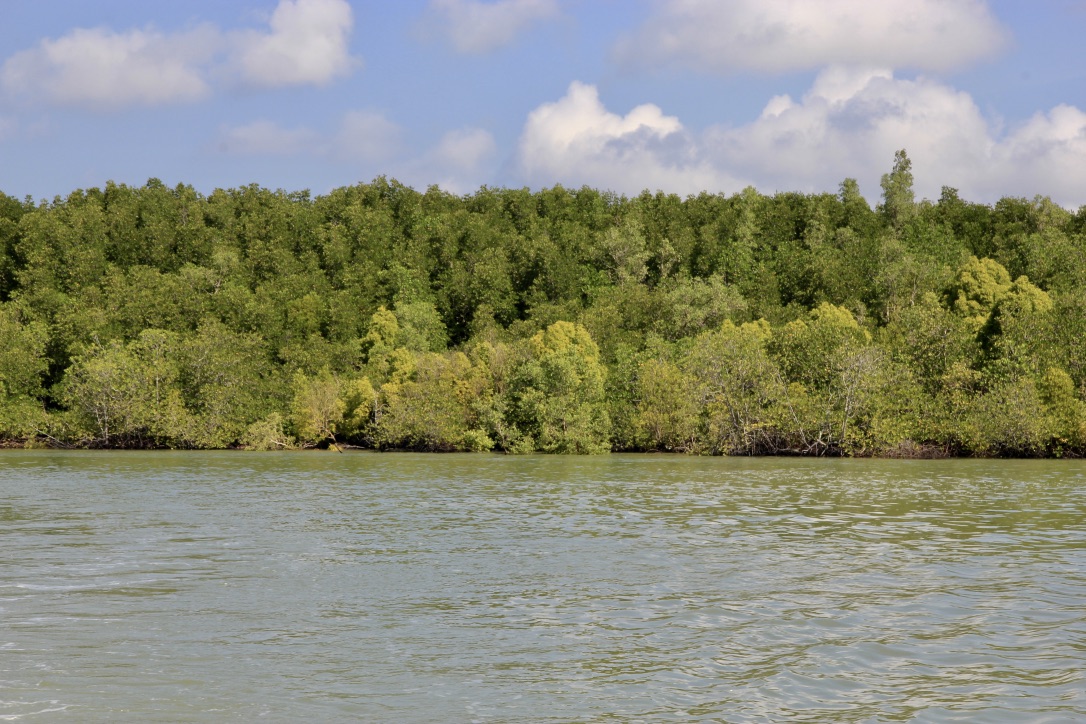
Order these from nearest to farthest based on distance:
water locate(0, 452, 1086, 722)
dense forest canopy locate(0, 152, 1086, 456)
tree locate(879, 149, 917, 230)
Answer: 1. water locate(0, 452, 1086, 722)
2. dense forest canopy locate(0, 152, 1086, 456)
3. tree locate(879, 149, 917, 230)

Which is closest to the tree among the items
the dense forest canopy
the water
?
the dense forest canopy

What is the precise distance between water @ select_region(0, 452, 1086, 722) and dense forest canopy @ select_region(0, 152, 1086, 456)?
123ft

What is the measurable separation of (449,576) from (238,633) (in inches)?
293

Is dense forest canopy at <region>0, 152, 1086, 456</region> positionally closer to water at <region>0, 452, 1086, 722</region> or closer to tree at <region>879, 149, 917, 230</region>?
tree at <region>879, 149, 917, 230</region>

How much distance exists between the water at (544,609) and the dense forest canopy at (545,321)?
1475 inches

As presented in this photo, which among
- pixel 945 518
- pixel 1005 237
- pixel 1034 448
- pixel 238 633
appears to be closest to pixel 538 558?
pixel 238 633

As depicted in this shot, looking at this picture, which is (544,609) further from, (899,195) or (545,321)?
(899,195)

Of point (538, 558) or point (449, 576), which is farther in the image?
point (538, 558)

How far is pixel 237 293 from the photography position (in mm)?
130875

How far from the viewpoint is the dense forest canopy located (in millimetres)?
83062

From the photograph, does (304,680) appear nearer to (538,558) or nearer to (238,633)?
(238,633)

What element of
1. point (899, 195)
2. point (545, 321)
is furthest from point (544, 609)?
point (899, 195)

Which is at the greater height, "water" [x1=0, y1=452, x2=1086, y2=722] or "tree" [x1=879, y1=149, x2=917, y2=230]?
"tree" [x1=879, y1=149, x2=917, y2=230]

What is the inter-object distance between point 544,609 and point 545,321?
4097 inches
